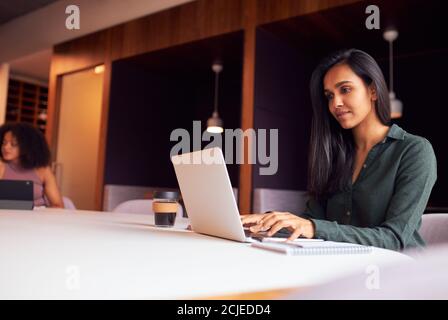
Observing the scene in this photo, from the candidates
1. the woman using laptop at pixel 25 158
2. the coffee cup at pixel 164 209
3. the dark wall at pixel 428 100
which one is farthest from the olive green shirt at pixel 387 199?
the dark wall at pixel 428 100

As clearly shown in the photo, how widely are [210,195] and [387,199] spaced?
69cm

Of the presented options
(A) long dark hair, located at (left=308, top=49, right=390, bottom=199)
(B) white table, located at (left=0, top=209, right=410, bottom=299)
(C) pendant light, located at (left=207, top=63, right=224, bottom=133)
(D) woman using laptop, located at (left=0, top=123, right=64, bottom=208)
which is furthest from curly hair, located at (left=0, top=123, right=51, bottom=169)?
(B) white table, located at (left=0, top=209, right=410, bottom=299)

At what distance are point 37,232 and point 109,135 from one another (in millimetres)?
3904

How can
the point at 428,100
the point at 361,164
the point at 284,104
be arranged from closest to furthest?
1. the point at 361,164
2. the point at 284,104
3. the point at 428,100

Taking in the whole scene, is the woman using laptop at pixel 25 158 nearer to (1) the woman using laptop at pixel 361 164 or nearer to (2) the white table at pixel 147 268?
(1) the woman using laptop at pixel 361 164

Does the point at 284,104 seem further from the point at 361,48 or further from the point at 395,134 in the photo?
the point at 395,134

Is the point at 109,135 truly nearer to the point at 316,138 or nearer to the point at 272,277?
the point at 316,138

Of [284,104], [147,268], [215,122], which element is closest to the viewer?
[147,268]

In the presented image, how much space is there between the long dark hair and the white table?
79 cm

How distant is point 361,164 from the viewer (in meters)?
1.73

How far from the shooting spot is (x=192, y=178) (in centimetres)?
127

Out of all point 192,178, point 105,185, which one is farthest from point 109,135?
point 192,178

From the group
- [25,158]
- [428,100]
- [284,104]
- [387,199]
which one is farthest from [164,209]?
[428,100]

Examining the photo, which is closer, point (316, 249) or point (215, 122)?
point (316, 249)
